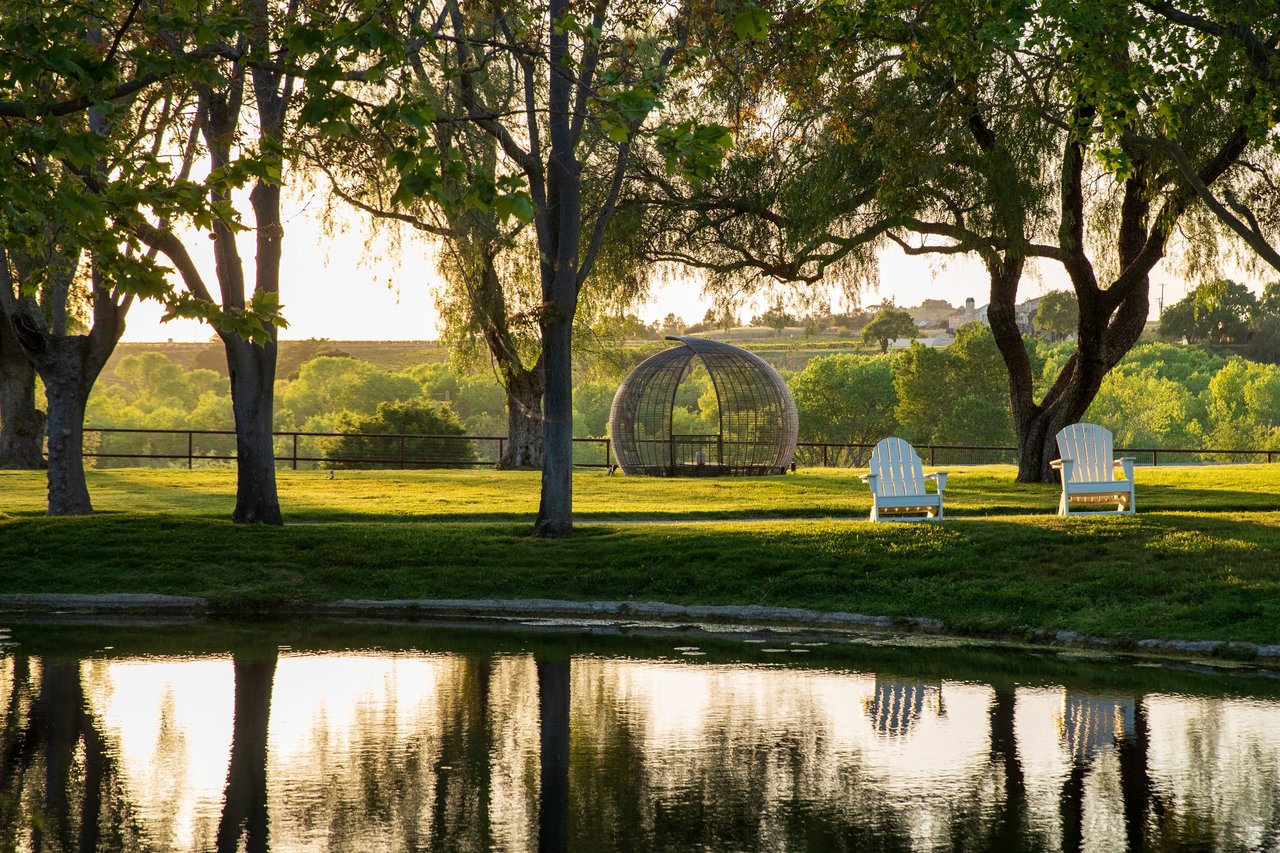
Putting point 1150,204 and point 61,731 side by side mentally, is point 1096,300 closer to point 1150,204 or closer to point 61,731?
point 1150,204

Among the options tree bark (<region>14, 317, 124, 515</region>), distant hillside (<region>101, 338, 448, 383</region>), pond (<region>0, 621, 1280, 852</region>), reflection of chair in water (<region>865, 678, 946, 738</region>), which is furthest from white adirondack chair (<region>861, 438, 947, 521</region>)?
distant hillside (<region>101, 338, 448, 383</region>)

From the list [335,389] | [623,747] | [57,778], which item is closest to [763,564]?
[623,747]

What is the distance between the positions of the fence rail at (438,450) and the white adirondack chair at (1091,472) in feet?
34.6

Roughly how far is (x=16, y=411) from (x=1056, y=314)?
327ft

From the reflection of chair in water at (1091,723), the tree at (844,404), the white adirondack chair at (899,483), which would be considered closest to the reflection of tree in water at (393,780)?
the reflection of chair in water at (1091,723)

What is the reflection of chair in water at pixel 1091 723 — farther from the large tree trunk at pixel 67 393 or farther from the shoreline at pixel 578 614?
the large tree trunk at pixel 67 393

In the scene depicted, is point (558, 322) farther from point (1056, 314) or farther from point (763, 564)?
point (1056, 314)

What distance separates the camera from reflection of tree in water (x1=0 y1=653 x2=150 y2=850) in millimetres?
5031

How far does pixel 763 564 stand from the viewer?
12602 millimetres

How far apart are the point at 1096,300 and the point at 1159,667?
12.8m

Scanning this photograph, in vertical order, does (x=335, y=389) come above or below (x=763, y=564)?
above

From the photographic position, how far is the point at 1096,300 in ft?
68.3

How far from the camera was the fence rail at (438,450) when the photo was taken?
30.5 meters

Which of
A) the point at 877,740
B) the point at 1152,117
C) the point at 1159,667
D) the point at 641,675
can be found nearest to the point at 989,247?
the point at 1152,117
